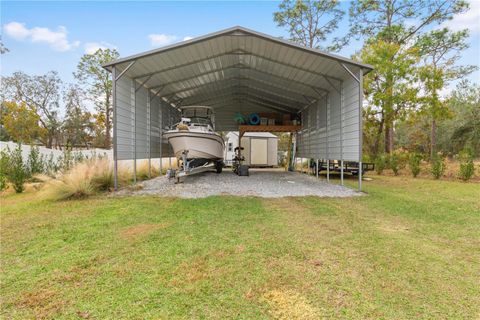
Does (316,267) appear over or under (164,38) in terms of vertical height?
under

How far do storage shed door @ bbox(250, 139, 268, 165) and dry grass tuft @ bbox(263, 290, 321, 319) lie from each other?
67.6 ft

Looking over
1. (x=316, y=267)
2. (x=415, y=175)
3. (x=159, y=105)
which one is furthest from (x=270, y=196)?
(x=415, y=175)

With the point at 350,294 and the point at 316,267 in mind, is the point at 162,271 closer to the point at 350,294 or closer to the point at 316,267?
the point at 316,267

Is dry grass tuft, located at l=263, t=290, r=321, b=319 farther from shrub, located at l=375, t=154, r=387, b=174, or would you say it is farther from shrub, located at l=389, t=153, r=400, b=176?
shrub, located at l=375, t=154, r=387, b=174

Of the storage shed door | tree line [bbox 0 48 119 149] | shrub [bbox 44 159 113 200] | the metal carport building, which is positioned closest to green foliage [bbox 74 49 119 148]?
tree line [bbox 0 48 119 149]

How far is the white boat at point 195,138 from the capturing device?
893 cm

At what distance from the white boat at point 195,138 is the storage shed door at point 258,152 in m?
11.5

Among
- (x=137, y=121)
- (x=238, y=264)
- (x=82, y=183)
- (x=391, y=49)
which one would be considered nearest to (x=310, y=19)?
(x=391, y=49)

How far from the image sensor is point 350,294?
2168 millimetres

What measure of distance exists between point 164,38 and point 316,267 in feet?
68.9

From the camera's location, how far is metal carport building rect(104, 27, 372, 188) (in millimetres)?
7535

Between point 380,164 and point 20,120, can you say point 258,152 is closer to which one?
point 380,164

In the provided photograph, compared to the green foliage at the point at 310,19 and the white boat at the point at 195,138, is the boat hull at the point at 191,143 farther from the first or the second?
the green foliage at the point at 310,19

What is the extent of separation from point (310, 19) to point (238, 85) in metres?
10.3
